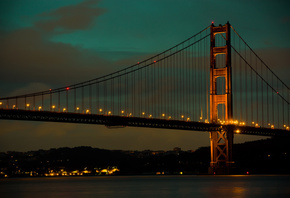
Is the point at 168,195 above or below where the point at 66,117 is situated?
below

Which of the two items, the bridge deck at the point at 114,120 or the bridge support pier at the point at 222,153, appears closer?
the bridge deck at the point at 114,120

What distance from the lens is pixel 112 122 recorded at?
249ft

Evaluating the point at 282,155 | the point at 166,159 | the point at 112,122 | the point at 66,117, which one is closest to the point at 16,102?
the point at 66,117

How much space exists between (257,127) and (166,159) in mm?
70732

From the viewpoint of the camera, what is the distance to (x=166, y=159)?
158 meters

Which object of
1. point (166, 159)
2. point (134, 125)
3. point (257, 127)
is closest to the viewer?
point (134, 125)

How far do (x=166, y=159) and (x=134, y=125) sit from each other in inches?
3212

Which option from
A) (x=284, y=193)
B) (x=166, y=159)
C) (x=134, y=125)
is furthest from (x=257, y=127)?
(x=166, y=159)

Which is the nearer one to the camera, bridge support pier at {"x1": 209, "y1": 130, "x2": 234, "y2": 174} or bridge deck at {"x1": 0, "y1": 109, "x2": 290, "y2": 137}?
bridge deck at {"x1": 0, "y1": 109, "x2": 290, "y2": 137}

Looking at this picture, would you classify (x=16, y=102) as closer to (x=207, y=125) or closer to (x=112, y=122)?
(x=112, y=122)

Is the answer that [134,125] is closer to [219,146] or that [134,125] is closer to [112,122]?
[112,122]

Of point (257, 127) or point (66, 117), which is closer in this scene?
point (66, 117)

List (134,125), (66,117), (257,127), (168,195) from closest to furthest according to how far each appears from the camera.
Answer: (168,195), (66,117), (134,125), (257,127)

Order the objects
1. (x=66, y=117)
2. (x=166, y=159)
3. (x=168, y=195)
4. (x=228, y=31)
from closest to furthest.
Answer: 1. (x=168, y=195)
2. (x=66, y=117)
3. (x=228, y=31)
4. (x=166, y=159)
